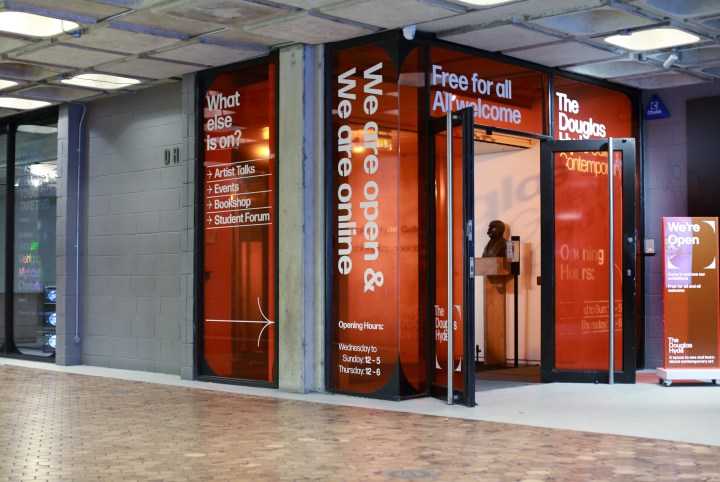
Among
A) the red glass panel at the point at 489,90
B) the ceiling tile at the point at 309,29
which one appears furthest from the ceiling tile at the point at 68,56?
the red glass panel at the point at 489,90

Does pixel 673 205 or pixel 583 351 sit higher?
pixel 673 205

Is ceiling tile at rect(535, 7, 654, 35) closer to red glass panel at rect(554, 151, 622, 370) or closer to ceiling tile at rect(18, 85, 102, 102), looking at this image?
red glass panel at rect(554, 151, 622, 370)

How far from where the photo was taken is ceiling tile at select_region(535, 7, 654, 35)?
755 cm

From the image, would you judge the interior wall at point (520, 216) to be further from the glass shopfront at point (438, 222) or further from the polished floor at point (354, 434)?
the polished floor at point (354, 434)

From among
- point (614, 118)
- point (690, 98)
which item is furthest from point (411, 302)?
point (690, 98)

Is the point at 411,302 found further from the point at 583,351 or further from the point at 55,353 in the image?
the point at 55,353

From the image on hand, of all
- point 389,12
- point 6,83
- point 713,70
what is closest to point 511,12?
point 389,12

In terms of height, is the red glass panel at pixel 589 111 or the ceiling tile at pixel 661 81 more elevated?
the ceiling tile at pixel 661 81

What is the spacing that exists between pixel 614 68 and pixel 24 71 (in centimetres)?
569

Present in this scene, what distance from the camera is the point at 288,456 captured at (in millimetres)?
5449

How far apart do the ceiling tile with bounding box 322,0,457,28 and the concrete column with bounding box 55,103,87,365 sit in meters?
4.91

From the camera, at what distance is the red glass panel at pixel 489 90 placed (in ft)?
26.4

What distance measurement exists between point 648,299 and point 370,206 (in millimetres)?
3670

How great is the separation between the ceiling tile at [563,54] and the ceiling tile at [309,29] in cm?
162
